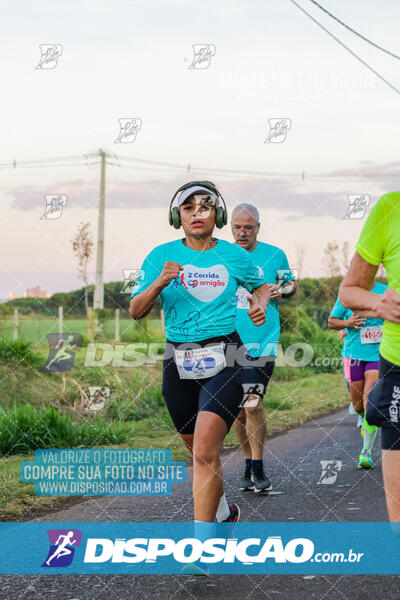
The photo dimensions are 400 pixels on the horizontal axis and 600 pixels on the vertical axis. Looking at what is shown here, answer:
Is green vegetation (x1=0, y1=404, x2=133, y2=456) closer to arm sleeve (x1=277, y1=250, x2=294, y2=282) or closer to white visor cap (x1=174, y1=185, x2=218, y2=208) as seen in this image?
arm sleeve (x1=277, y1=250, x2=294, y2=282)

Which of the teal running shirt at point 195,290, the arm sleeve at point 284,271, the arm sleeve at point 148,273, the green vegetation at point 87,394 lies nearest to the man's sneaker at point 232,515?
the teal running shirt at point 195,290

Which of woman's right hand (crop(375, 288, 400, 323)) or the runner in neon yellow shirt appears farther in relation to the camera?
the runner in neon yellow shirt

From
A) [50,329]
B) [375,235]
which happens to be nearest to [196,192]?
[375,235]

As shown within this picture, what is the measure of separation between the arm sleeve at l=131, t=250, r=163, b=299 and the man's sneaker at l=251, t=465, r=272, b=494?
279cm

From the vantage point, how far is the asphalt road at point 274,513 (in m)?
4.30

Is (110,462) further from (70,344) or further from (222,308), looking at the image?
(70,344)

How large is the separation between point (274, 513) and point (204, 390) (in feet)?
5.85

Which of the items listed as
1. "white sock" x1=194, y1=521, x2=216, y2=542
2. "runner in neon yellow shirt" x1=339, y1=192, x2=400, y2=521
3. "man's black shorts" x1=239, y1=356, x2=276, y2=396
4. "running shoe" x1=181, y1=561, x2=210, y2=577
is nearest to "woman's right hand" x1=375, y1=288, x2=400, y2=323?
"runner in neon yellow shirt" x1=339, y1=192, x2=400, y2=521

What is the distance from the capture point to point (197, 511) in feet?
14.8

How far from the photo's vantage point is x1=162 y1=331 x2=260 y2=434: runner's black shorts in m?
4.71

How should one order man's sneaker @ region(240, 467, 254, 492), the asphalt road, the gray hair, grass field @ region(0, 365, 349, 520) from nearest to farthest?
the asphalt road
grass field @ region(0, 365, 349, 520)
man's sneaker @ region(240, 467, 254, 492)
the gray hair

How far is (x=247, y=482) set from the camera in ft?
23.7

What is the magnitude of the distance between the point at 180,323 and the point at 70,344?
31.5 feet

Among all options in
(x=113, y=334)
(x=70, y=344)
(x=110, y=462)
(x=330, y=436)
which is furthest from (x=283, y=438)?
(x=113, y=334)
